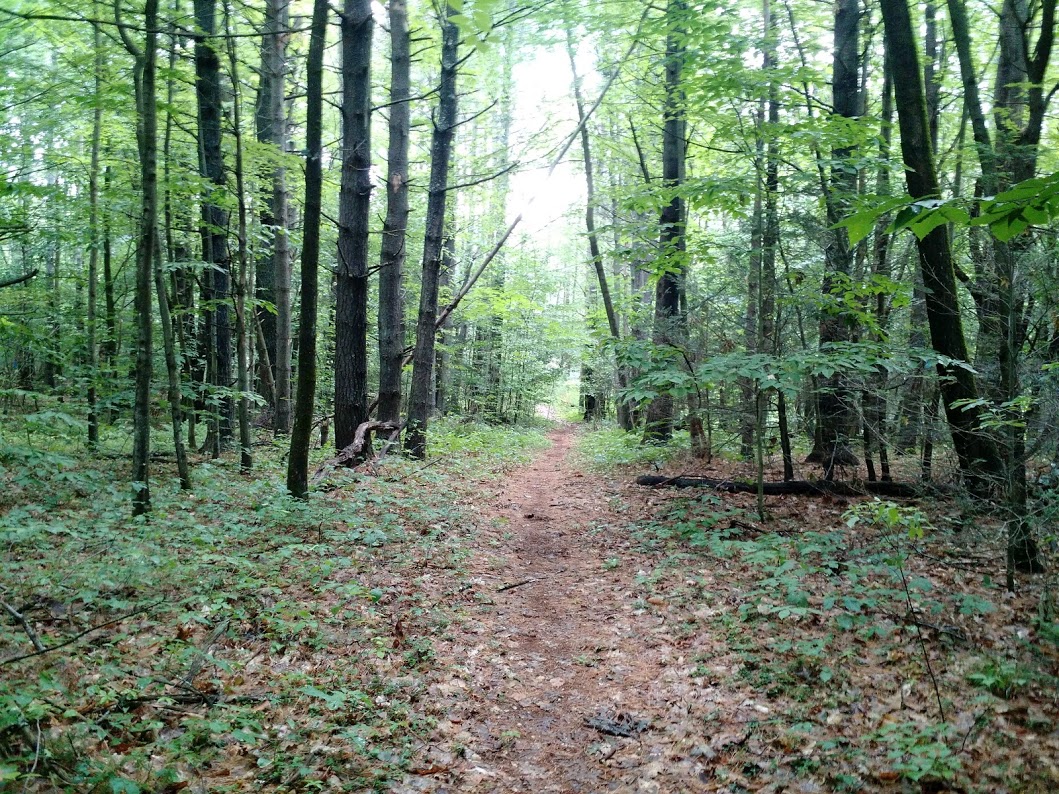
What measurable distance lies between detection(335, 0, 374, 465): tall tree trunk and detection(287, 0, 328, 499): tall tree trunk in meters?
1.46

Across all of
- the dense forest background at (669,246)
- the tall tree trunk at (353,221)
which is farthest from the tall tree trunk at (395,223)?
the tall tree trunk at (353,221)

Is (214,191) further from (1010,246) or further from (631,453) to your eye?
(631,453)

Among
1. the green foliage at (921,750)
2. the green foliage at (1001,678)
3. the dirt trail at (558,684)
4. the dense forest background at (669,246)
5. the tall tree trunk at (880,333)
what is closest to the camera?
the green foliage at (921,750)

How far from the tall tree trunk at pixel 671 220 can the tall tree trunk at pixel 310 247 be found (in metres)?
4.32

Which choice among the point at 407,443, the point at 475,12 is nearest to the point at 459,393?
the point at 407,443

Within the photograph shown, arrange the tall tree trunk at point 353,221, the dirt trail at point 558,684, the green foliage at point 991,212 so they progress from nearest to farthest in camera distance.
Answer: the green foliage at point 991,212, the dirt trail at point 558,684, the tall tree trunk at point 353,221

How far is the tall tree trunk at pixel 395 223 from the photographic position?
37.2ft

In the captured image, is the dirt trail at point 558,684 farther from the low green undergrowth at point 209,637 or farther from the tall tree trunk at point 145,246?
the tall tree trunk at point 145,246

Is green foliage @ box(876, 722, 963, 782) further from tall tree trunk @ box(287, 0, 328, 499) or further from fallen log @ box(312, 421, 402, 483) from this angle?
fallen log @ box(312, 421, 402, 483)

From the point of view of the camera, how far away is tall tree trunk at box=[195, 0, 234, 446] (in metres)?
8.74

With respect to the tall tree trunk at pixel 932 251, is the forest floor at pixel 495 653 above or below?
below

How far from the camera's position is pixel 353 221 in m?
9.40

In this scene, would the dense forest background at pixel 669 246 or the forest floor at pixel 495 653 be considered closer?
the forest floor at pixel 495 653

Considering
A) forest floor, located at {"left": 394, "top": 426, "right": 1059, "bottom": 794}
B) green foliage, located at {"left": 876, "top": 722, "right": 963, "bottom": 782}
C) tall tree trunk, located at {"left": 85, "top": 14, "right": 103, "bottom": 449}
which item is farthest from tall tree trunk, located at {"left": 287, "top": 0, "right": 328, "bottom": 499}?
green foliage, located at {"left": 876, "top": 722, "right": 963, "bottom": 782}
